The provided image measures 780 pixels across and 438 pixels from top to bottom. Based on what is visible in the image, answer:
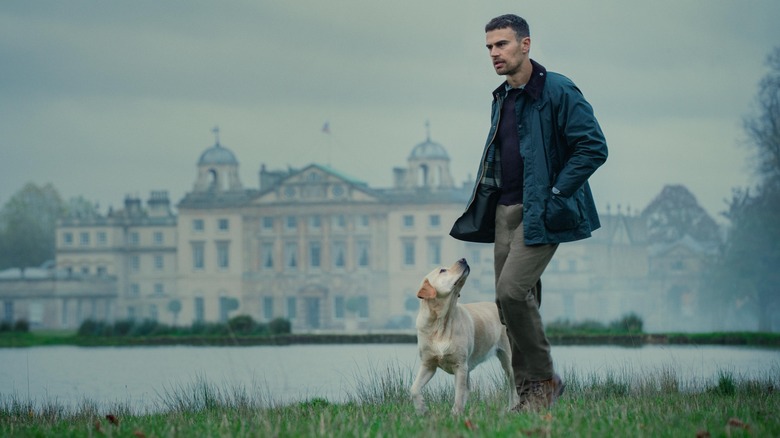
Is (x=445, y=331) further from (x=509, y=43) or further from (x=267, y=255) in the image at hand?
(x=267, y=255)

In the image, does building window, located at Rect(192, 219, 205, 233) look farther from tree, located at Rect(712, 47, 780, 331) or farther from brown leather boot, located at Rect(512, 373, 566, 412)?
brown leather boot, located at Rect(512, 373, 566, 412)

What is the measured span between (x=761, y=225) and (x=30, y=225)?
190ft

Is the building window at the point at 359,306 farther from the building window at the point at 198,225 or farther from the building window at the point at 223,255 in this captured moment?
the building window at the point at 198,225

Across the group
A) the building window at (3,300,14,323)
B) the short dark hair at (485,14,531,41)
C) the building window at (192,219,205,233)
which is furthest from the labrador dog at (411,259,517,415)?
the building window at (192,219,205,233)

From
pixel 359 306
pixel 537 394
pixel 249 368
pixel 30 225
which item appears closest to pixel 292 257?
pixel 359 306

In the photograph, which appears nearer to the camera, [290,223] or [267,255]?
[290,223]

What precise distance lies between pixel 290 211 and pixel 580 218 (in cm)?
7398

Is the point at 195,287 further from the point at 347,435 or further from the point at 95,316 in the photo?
the point at 347,435

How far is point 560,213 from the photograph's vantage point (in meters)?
6.19

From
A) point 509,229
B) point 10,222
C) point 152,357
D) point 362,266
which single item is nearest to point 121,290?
point 10,222

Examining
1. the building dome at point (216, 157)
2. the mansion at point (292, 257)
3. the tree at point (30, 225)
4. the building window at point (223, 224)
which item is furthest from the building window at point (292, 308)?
the tree at point (30, 225)

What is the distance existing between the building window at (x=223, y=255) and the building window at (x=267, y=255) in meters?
2.29

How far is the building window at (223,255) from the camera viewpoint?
80.6 metres

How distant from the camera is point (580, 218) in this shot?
634cm
